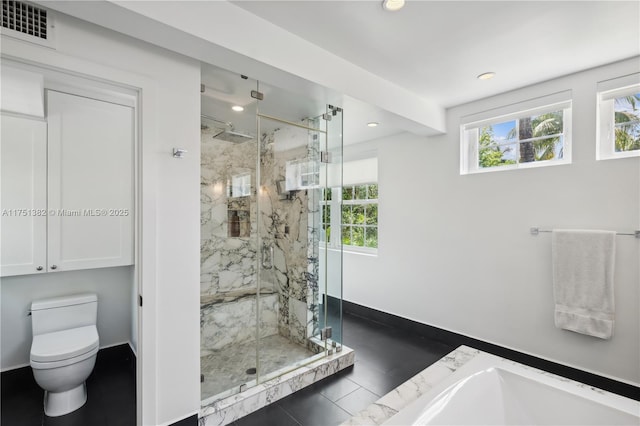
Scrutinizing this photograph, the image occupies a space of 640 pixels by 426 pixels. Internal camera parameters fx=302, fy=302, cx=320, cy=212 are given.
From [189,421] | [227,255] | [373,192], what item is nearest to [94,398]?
[189,421]

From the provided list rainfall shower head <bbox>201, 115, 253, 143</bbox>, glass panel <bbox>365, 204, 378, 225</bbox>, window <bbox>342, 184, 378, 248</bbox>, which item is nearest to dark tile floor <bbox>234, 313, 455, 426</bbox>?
window <bbox>342, 184, 378, 248</bbox>

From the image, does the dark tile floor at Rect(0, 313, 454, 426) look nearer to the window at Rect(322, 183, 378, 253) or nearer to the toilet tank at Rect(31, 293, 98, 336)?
the toilet tank at Rect(31, 293, 98, 336)

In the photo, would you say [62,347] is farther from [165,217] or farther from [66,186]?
[165,217]

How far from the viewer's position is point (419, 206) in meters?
3.57

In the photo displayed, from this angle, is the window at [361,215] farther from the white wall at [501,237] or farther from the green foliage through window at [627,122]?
the green foliage through window at [627,122]

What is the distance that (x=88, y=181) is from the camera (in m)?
2.21

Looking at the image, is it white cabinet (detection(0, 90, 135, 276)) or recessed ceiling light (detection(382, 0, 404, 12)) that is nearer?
recessed ceiling light (detection(382, 0, 404, 12))

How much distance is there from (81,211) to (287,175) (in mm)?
1674

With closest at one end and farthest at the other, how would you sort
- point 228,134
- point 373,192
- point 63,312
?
1. point 63,312
2. point 228,134
3. point 373,192

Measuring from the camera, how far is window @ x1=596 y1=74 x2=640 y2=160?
2.26 m

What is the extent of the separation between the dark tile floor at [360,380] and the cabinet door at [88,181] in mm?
1623

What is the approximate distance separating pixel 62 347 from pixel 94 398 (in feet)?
1.68

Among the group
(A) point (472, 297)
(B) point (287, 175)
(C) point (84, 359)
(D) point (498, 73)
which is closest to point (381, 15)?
(D) point (498, 73)

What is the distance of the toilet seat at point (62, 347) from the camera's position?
6.64 ft
